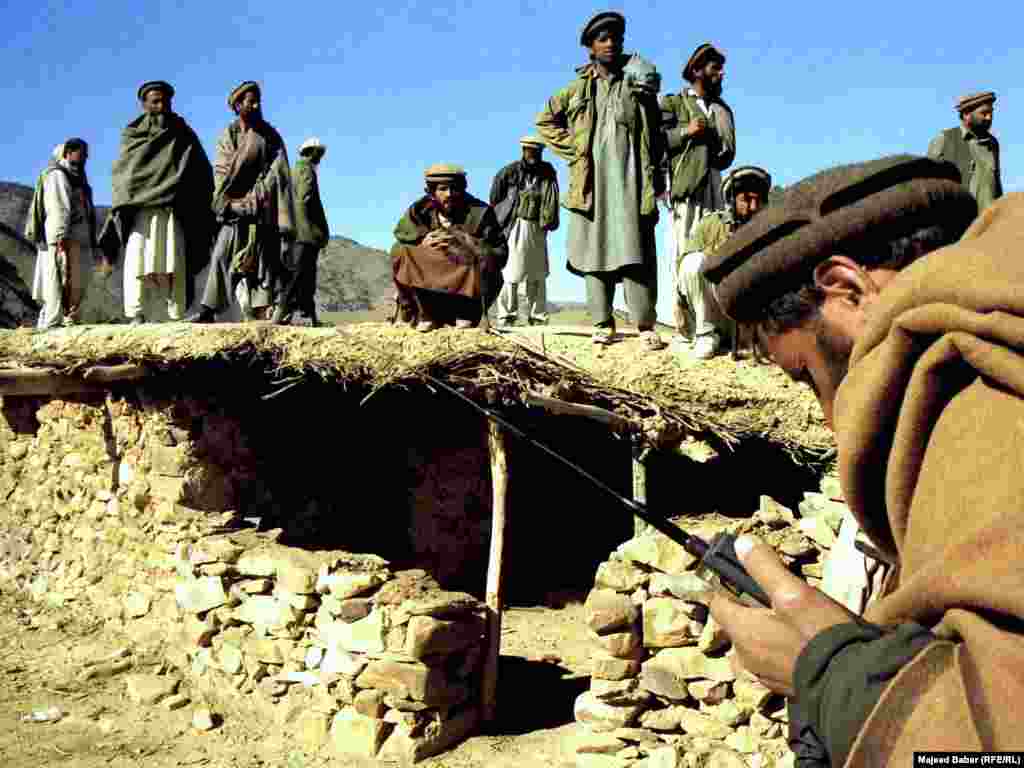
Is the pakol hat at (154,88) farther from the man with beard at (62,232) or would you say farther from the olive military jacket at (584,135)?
the olive military jacket at (584,135)

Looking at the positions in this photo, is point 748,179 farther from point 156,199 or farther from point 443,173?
point 156,199

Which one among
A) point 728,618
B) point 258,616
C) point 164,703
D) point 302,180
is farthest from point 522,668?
point 728,618

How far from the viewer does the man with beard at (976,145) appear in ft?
28.5

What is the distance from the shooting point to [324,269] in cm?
2575

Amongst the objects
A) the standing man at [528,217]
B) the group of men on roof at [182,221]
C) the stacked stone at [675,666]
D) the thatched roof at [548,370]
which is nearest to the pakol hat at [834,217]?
the stacked stone at [675,666]

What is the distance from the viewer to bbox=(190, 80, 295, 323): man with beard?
8.45 m

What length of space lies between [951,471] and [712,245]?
5.54m

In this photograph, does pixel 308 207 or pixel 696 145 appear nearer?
pixel 696 145

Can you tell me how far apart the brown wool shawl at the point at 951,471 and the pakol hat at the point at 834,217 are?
172mm

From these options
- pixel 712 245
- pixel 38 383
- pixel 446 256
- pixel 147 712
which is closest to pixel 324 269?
pixel 38 383

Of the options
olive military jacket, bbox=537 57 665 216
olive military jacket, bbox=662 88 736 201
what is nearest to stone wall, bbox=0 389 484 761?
olive military jacket, bbox=537 57 665 216

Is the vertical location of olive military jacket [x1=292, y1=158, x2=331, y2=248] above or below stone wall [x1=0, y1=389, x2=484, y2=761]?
above

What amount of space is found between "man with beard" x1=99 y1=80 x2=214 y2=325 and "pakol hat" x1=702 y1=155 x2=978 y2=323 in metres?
8.13

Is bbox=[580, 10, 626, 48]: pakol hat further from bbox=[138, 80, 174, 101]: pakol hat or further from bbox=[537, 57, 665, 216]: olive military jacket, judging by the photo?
bbox=[138, 80, 174, 101]: pakol hat
